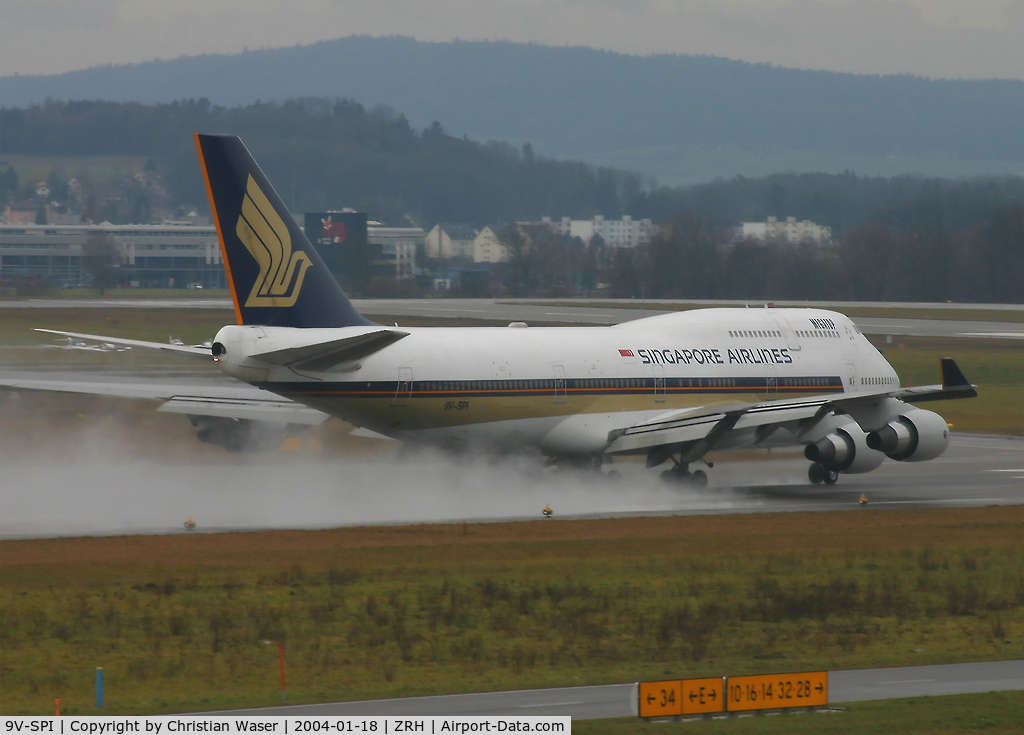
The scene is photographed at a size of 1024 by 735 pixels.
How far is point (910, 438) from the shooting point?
1561 inches

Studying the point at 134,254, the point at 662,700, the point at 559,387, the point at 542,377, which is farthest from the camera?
the point at 134,254

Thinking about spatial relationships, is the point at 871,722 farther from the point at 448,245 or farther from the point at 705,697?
the point at 448,245

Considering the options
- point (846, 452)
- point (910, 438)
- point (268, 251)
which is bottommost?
point (846, 452)

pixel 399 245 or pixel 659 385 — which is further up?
pixel 399 245

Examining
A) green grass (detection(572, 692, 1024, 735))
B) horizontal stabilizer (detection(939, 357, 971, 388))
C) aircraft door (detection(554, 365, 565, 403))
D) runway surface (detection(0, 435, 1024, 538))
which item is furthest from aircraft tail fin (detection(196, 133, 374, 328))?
green grass (detection(572, 692, 1024, 735))

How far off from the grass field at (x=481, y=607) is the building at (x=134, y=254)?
132507 mm

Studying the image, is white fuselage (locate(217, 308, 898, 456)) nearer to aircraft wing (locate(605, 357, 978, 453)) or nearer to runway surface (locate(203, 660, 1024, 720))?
aircraft wing (locate(605, 357, 978, 453))

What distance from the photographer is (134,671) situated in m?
20.0

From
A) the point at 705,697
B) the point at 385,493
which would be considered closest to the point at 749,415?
the point at 385,493

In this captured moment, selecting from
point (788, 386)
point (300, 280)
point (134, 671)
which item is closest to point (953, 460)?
point (788, 386)

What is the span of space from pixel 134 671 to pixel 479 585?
27.4ft

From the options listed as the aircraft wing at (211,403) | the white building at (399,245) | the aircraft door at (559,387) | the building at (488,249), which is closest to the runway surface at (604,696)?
the aircraft door at (559,387)

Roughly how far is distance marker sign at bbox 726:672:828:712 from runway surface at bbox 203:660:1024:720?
3.18 ft

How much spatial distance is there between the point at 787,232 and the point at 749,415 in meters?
123
